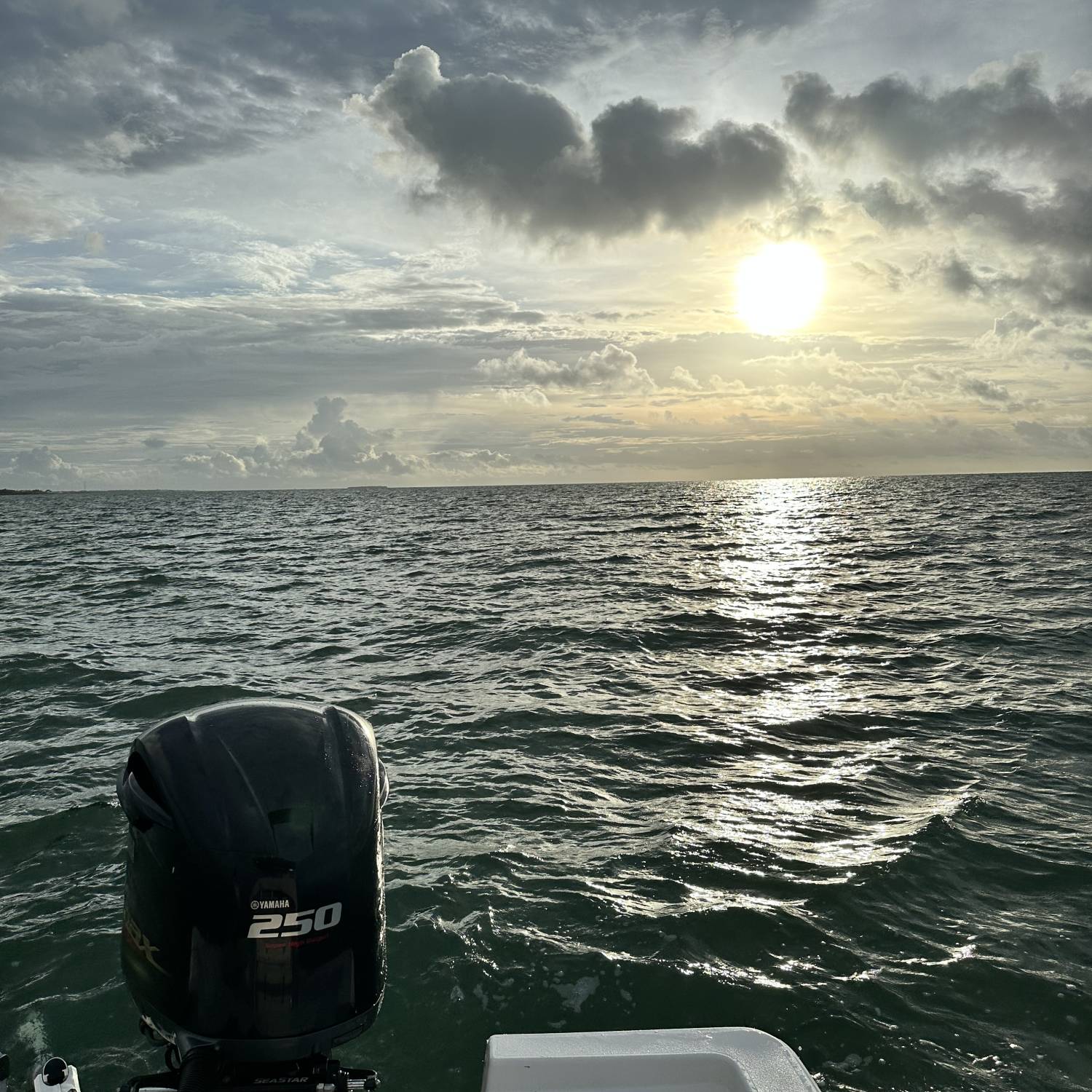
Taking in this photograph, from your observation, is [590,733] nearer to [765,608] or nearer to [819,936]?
[819,936]

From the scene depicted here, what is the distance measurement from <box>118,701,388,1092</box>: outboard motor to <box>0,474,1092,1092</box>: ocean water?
1.66m

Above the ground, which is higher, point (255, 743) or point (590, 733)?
point (255, 743)

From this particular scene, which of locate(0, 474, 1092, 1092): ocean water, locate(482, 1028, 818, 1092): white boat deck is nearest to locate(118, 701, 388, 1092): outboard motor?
locate(482, 1028, 818, 1092): white boat deck

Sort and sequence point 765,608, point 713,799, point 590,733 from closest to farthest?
point 713,799
point 590,733
point 765,608

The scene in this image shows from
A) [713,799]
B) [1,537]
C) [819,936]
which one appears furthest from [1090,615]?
[1,537]

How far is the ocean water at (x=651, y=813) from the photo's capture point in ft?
14.1

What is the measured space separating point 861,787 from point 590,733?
266cm

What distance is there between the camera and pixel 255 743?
2.79 metres

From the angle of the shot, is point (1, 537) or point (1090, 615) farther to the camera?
point (1, 537)

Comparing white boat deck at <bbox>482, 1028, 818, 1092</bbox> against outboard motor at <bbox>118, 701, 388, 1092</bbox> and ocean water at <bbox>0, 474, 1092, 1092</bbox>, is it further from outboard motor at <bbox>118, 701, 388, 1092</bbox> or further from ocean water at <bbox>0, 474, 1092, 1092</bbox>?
ocean water at <bbox>0, 474, 1092, 1092</bbox>

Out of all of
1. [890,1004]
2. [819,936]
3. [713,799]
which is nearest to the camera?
[890,1004]

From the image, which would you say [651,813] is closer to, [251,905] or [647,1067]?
[647,1067]

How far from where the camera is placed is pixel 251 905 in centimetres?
250

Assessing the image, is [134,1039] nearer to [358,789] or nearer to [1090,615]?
[358,789]
